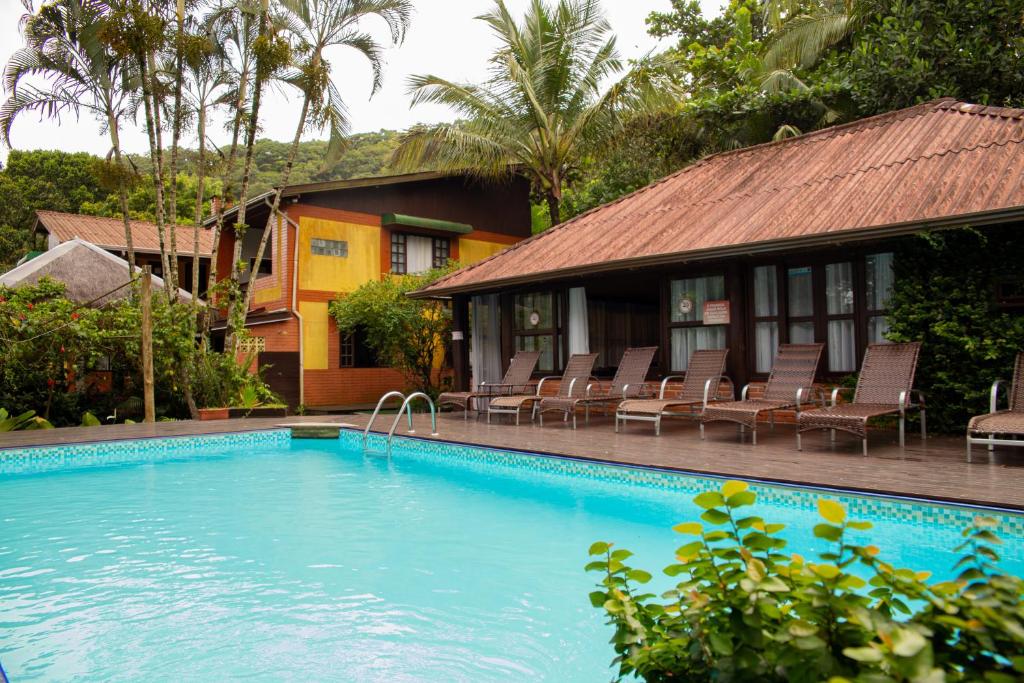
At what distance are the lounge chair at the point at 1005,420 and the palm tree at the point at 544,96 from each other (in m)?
11.1

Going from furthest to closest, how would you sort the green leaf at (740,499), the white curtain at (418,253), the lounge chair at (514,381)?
1. the white curtain at (418,253)
2. the lounge chair at (514,381)
3. the green leaf at (740,499)

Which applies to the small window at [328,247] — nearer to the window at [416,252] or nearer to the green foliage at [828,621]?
the window at [416,252]

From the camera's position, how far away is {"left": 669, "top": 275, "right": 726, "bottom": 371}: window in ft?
34.4

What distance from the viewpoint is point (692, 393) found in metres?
9.83

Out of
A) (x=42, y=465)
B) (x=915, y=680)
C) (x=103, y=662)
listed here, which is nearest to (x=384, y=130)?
(x=42, y=465)

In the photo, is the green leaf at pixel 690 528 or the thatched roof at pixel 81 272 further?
the thatched roof at pixel 81 272

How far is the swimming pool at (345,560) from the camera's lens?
11.6 feet

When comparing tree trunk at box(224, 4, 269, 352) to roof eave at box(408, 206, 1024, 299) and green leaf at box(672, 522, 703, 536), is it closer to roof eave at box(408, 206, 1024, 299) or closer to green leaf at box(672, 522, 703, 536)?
roof eave at box(408, 206, 1024, 299)

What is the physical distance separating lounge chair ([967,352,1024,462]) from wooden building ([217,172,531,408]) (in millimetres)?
14748

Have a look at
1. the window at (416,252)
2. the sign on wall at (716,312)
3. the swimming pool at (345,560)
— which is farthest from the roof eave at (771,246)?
the window at (416,252)

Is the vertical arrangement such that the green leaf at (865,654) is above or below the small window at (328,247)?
below

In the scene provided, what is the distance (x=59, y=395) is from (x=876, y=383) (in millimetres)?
12112

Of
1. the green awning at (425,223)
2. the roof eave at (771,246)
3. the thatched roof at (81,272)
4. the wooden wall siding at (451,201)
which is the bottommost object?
the roof eave at (771,246)

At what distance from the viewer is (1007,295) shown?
7.88 metres
